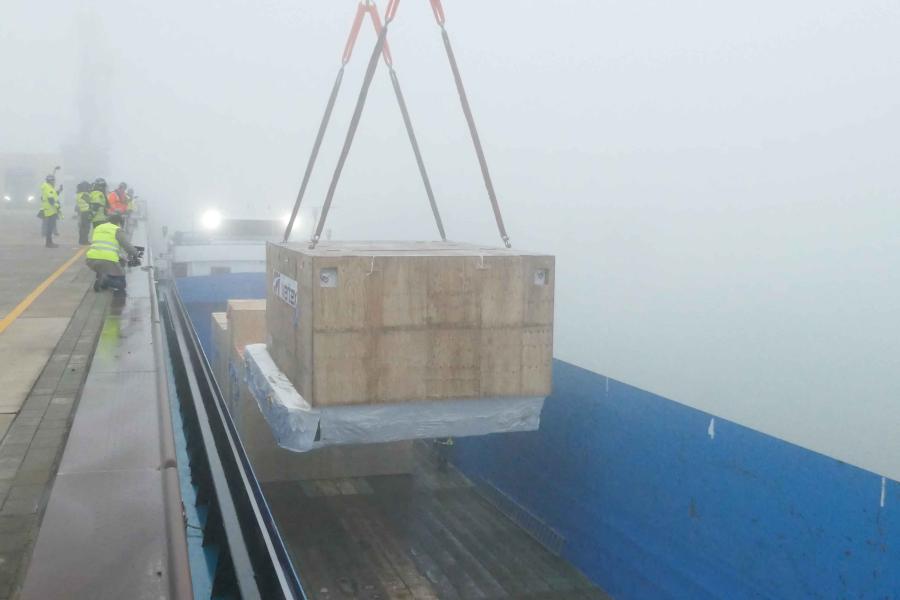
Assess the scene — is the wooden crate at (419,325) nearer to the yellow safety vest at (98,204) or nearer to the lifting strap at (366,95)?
the lifting strap at (366,95)

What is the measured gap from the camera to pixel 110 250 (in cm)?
910

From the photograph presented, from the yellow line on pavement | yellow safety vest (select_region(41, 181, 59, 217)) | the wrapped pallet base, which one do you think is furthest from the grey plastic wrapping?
yellow safety vest (select_region(41, 181, 59, 217))

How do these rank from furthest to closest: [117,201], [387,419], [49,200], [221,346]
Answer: [49,200] → [117,201] → [221,346] → [387,419]

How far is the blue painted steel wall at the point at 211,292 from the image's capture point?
16453 millimetres

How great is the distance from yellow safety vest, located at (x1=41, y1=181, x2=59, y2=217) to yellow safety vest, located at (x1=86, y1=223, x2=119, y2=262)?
739cm

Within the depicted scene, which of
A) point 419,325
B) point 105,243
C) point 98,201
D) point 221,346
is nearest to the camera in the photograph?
point 419,325

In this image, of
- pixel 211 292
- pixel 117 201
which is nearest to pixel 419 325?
pixel 117 201

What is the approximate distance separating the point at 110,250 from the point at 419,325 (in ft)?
16.7

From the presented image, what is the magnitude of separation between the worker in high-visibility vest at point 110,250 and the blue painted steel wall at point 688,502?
16.7ft

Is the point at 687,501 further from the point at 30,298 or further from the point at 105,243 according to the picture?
the point at 30,298

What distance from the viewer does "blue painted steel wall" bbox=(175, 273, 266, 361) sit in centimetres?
1645

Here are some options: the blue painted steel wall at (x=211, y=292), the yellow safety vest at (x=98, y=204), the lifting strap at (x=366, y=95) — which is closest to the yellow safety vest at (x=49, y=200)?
the blue painted steel wall at (x=211, y=292)

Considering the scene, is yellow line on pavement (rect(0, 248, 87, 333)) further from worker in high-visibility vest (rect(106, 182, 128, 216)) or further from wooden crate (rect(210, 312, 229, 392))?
wooden crate (rect(210, 312, 229, 392))

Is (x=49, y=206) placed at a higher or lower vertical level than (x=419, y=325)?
higher
